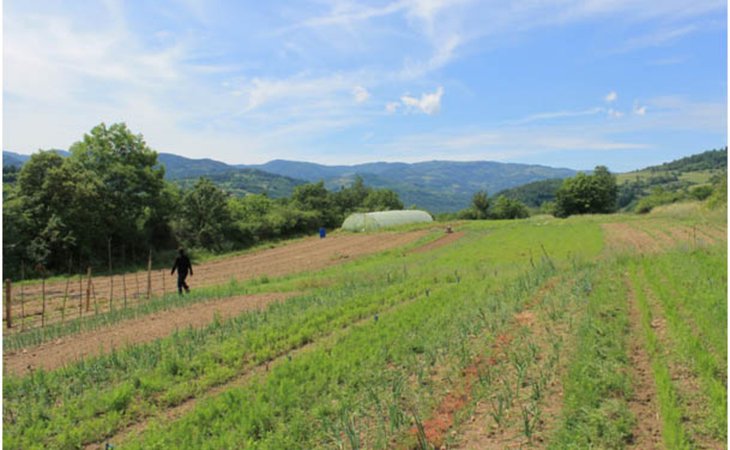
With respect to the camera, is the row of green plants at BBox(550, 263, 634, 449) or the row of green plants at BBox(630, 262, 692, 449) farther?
the row of green plants at BBox(550, 263, 634, 449)

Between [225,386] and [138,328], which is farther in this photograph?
[138,328]

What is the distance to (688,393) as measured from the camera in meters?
6.04

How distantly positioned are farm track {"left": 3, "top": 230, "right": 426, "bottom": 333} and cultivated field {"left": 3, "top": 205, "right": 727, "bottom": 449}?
2454 mm

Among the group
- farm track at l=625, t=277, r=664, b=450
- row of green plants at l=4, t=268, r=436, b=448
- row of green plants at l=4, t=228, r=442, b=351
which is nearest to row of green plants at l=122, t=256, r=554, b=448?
row of green plants at l=4, t=268, r=436, b=448

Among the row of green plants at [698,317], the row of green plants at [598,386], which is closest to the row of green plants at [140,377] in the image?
the row of green plants at [598,386]

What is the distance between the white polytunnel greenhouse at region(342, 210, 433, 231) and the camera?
51750 mm

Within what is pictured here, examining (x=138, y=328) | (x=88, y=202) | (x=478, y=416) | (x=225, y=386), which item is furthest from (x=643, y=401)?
(x=88, y=202)

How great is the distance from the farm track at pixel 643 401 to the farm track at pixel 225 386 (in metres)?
5.20

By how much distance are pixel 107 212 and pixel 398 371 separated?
2700 cm

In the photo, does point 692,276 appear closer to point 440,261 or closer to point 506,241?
point 440,261

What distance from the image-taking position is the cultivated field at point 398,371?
18.4 feet

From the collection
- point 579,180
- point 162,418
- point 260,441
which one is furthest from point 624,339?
point 579,180

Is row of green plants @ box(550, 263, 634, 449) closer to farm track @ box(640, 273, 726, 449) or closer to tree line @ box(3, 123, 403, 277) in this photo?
farm track @ box(640, 273, 726, 449)

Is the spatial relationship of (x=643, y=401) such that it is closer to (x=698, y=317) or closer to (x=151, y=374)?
(x=698, y=317)
